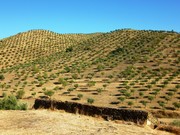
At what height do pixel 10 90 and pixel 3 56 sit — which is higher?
pixel 3 56

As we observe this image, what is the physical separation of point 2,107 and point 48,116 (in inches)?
335

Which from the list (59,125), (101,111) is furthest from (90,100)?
(59,125)

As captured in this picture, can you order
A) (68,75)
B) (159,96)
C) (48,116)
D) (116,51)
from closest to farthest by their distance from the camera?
(48,116), (159,96), (68,75), (116,51)

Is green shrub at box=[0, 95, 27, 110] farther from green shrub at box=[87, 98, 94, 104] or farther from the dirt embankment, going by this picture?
green shrub at box=[87, 98, 94, 104]

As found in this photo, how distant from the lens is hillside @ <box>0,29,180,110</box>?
4591cm

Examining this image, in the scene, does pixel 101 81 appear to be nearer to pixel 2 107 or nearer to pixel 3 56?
pixel 2 107

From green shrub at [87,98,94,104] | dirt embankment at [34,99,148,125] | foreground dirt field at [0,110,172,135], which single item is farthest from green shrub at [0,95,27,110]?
green shrub at [87,98,94,104]

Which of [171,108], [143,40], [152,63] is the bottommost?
[171,108]

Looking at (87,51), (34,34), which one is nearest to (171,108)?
(87,51)

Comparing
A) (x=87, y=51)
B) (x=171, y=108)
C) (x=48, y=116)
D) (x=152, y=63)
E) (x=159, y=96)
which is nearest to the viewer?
(x=48, y=116)

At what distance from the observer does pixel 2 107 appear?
26.7m

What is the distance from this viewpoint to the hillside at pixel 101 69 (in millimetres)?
45906

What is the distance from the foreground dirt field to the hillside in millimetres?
20912

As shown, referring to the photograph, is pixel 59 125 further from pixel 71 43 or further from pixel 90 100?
pixel 71 43
